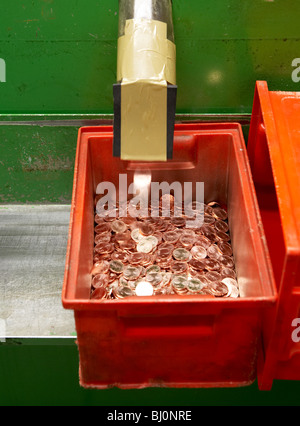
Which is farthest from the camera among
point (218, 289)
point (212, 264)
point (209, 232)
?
point (209, 232)

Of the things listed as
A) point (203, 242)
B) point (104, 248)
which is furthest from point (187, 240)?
point (104, 248)

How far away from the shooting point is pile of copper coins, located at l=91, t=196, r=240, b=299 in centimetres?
149

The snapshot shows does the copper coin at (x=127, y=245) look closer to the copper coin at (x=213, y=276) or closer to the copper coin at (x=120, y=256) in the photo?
the copper coin at (x=120, y=256)

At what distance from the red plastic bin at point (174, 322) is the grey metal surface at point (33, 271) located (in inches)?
7.1

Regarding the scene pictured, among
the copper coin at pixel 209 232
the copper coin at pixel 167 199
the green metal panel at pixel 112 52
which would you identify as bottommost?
the copper coin at pixel 209 232

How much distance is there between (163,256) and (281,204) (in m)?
0.52

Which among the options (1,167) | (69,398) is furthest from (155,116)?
(69,398)

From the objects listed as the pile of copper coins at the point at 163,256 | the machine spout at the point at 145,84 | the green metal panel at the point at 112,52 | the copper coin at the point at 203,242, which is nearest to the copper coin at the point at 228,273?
the pile of copper coins at the point at 163,256

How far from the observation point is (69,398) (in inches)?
62.1

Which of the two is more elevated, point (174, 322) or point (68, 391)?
point (174, 322)

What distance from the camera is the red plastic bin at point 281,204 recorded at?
1.16 metres

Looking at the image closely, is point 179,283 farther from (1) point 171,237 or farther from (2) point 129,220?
(2) point 129,220

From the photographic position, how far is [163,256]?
5.27ft

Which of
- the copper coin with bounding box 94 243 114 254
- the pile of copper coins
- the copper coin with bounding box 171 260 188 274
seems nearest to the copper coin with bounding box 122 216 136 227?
the pile of copper coins
